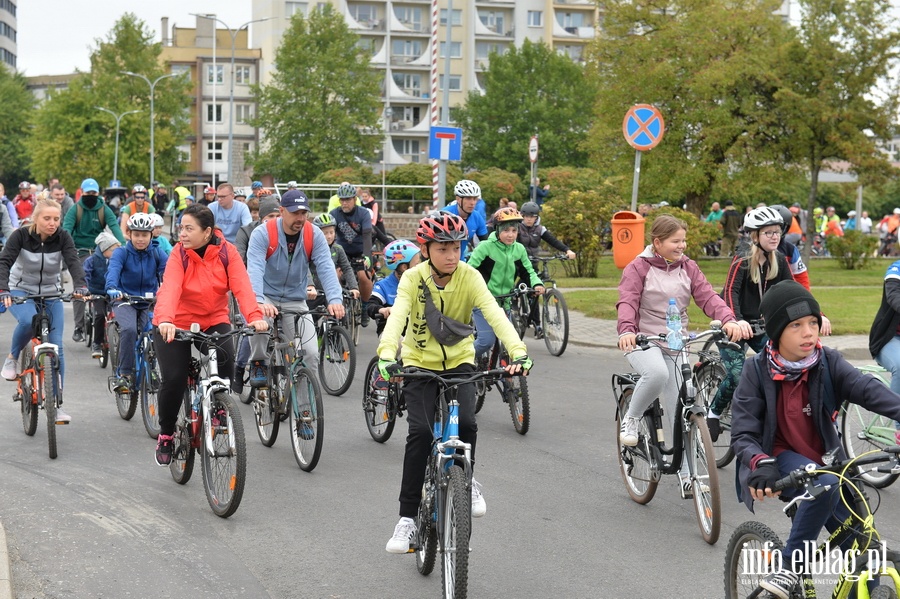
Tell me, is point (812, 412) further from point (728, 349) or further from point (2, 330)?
point (2, 330)

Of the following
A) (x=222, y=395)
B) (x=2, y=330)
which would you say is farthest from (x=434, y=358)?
(x=2, y=330)

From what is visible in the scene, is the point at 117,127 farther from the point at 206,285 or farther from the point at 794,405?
the point at 794,405

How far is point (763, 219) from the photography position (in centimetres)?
845

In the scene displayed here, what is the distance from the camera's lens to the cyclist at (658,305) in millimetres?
7203

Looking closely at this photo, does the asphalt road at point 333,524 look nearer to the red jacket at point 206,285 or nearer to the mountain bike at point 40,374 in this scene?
the mountain bike at point 40,374

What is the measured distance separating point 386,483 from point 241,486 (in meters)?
1.39

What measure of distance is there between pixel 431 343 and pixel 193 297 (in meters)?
2.40

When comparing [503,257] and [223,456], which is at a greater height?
[503,257]

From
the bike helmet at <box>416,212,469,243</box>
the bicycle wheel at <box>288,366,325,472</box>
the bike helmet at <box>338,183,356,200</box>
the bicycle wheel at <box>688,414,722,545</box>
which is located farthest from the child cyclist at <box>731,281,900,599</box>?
the bike helmet at <box>338,183,356,200</box>

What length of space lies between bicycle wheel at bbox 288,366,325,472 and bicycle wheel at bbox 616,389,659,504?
2.09 metres

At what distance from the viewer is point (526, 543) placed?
268 inches

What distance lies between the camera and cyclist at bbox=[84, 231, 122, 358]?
1314 centimetres

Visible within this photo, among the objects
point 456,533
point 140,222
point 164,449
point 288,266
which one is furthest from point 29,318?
point 456,533

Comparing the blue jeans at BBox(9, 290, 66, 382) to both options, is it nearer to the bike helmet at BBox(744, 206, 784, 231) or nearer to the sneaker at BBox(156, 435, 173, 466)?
the sneaker at BBox(156, 435, 173, 466)
